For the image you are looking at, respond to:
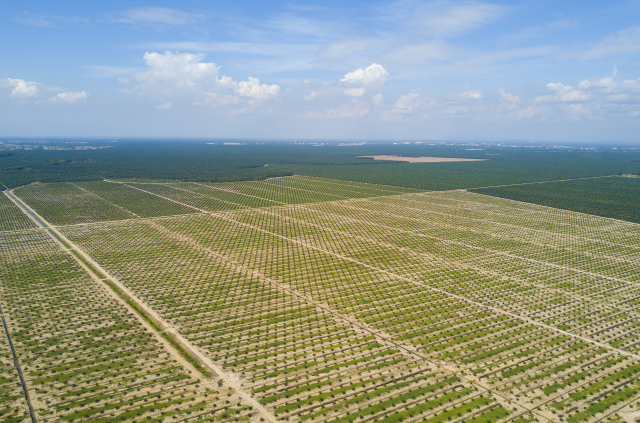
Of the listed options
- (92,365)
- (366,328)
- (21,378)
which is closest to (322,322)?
(366,328)

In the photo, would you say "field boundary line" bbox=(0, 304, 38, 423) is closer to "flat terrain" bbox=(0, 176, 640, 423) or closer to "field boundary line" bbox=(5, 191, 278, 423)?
"flat terrain" bbox=(0, 176, 640, 423)

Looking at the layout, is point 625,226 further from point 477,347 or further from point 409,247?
point 477,347

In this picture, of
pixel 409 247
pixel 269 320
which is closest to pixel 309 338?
pixel 269 320

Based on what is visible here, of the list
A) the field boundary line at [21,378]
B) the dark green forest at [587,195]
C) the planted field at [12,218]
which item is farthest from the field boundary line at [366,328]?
the dark green forest at [587,195]

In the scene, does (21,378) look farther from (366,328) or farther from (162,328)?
(366,328)

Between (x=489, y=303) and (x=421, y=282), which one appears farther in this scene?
(x=421, y=282)

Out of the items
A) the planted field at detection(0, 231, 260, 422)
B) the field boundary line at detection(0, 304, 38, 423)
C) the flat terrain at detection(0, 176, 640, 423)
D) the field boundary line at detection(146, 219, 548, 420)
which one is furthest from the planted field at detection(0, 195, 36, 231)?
the field boundary line at detection(0, 304, 38, 423)
